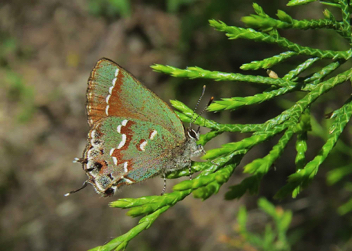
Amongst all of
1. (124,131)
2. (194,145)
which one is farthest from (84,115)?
(194,145)

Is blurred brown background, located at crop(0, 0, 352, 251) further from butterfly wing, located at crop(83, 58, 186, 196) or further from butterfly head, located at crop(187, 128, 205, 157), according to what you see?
butterfly wing, located at crop(83, 58, 186, 196)

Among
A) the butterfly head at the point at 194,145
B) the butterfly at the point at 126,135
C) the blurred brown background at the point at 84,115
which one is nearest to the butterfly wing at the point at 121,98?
the butterfly at the point at 126,135

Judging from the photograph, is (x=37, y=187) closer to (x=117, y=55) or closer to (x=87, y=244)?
(x=87, y=244)

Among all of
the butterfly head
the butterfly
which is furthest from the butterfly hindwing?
the butterfly head

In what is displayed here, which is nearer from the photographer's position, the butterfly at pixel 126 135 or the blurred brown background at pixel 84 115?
the butterfly at pixel 126 135

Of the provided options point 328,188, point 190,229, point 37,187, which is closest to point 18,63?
point 37,187

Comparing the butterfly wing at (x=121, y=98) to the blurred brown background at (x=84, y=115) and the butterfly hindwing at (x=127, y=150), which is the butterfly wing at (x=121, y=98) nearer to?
the butterfly hindwing at (x=127, y=150)

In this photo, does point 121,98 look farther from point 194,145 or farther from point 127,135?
point 194,145
